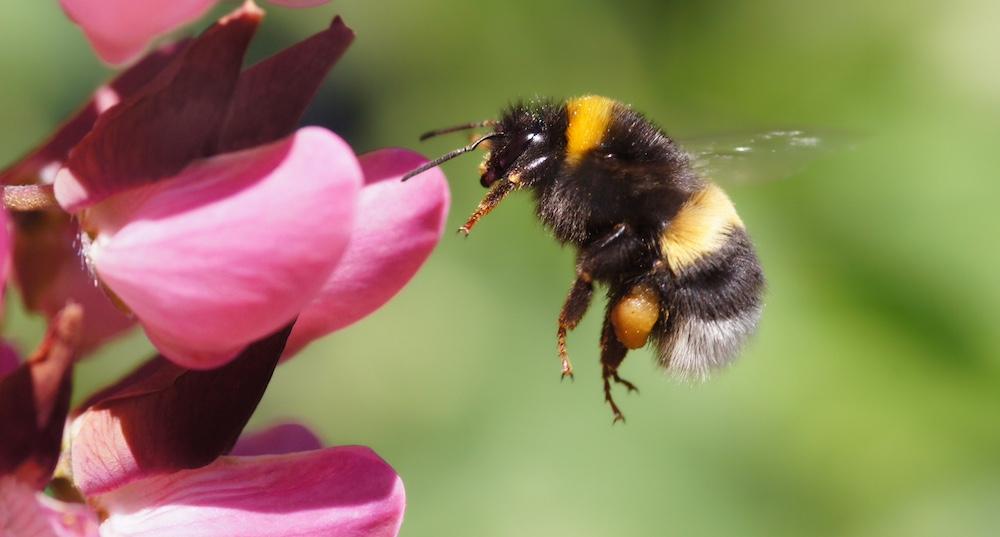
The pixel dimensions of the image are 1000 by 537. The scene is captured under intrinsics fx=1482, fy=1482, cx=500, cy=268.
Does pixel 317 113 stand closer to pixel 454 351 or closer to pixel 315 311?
pixel 454 351

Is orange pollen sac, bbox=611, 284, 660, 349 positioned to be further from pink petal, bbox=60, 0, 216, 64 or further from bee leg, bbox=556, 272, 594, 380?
pink petal, bbox=60, 0, 216, 64

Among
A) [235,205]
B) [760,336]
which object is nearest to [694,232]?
[235,205]

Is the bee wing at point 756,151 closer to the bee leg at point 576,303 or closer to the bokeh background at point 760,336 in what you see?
the bee leg at point 576,303

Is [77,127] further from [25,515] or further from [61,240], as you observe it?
[25,515]

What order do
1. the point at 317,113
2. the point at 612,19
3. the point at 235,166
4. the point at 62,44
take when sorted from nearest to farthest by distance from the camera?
the point at 235,166 → the point at 62,44 → the point at 612,19 → the point at 317,113

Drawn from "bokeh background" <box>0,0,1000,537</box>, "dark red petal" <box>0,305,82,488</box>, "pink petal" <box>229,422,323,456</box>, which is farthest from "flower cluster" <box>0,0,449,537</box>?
"bokeh background" <box>0,0,1000,537</box>

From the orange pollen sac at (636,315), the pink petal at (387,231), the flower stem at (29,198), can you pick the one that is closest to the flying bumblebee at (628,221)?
the orange pollen sac at (636,315)

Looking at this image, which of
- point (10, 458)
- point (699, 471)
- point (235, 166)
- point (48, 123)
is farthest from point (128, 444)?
point (48, 123)
